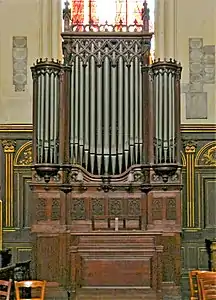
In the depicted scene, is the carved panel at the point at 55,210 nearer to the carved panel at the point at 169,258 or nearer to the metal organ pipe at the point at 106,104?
the metal organ pipe at the point at 106,104

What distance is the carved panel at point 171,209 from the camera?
12.3 metres

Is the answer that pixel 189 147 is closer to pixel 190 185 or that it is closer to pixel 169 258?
pixel 190 185

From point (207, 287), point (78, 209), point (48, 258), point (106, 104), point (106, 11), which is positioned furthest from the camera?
point (106, 11)

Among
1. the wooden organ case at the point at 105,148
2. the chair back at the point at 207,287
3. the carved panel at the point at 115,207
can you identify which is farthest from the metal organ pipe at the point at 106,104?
the chair back at the point at 207,287

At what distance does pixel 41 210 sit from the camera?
12.3 meters

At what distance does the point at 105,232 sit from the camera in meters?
11.8

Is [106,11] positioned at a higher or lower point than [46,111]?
higher

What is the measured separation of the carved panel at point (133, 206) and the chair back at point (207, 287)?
2925 mm

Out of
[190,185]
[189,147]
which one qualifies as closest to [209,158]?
[189,147]

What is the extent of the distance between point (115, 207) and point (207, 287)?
3384 mm

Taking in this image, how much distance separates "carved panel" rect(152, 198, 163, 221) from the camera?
12.3 meters

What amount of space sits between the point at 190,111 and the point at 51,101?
314 cm

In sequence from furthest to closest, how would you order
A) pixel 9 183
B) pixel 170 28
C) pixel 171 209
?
pixel 170 28 < pixel 9 183 < pixel 171 209

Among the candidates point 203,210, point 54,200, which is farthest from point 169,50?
point 54,200
